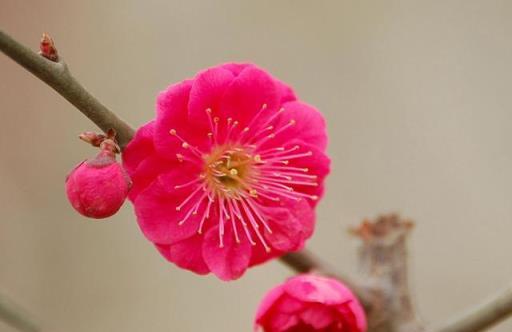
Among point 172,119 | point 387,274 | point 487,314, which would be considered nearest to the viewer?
point 172,119

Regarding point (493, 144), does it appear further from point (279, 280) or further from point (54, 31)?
point (54, 31)

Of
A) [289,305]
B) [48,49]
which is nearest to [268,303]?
[289,305]

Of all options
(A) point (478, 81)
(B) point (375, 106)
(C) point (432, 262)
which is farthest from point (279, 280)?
(A) point (478, 81)

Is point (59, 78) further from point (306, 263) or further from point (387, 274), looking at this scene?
point (387, 274)

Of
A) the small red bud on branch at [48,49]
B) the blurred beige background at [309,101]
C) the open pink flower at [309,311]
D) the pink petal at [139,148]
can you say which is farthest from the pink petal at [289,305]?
the blurred beige background at [309,101]

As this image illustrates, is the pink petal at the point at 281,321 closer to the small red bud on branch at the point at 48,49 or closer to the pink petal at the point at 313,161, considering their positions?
the pink petal at the point at 313,161

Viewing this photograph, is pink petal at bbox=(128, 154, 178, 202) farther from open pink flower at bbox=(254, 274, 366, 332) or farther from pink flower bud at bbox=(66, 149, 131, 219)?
open pink flower at bbox=(254, 274, 366, 332)

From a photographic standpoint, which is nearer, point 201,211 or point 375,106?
point 201,211
